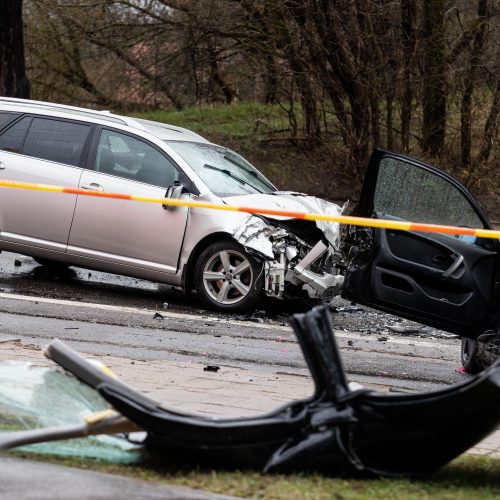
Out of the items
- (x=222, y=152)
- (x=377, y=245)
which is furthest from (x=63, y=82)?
(x=377, y=245)

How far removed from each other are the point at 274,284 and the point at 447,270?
301cm

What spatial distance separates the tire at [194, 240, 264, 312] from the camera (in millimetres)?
10305

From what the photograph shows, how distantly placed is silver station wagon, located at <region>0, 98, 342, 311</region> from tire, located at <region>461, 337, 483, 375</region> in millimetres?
2531

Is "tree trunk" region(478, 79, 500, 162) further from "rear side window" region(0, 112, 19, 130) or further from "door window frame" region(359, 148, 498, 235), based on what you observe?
"door window frame" region(359, 148, 498, 235)

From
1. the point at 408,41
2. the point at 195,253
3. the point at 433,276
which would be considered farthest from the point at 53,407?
the point at 408,41

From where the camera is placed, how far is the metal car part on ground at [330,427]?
3.99 m

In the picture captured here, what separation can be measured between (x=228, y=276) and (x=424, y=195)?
3.47 m

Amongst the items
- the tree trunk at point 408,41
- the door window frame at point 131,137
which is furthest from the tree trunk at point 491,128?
the door window frame at point 131,137

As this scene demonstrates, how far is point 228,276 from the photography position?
1045 cm

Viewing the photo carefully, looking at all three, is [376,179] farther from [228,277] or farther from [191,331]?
[228,277]

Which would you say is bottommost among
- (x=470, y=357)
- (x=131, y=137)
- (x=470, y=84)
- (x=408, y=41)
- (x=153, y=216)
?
(x=470, y=357)

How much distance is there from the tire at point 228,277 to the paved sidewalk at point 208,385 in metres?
2.72

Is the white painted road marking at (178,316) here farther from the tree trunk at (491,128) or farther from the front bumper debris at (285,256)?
the tree trunk at (491,128)

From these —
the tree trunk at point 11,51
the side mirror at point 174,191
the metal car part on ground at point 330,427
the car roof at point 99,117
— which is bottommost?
the metal car part on ground at point 330,427
